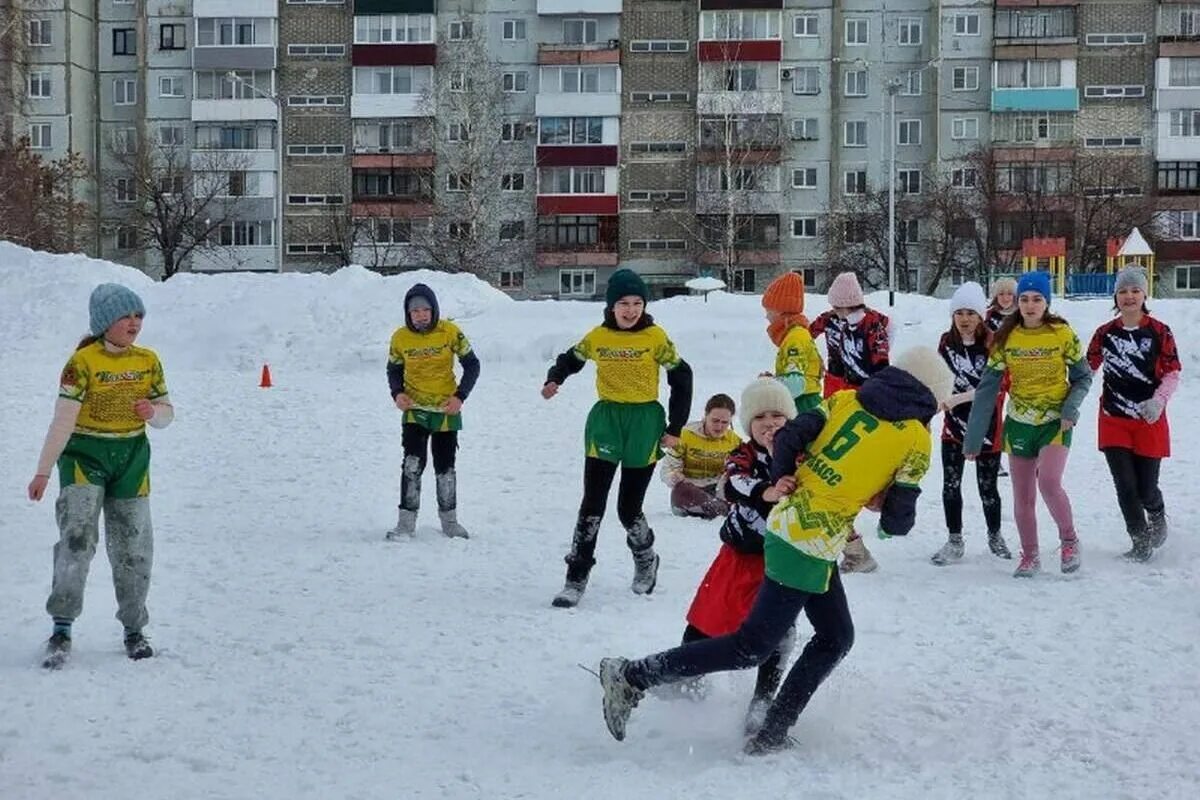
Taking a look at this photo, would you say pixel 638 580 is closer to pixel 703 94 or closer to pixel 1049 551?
pixel 1049 551

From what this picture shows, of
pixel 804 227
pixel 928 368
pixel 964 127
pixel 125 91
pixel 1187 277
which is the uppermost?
pixel 125 91

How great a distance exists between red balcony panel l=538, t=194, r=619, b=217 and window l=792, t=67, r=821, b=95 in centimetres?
874

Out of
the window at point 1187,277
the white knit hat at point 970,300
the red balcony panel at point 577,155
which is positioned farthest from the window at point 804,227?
the white knit hat at point 970,300

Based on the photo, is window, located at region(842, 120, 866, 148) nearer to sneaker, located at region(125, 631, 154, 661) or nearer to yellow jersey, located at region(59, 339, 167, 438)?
yellow jersey, located at region(59, 339, 167, 438)

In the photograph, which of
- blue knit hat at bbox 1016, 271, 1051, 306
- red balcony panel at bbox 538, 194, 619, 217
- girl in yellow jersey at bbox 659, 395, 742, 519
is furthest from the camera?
red balcony panel at bbox 538, 194, 619, 217

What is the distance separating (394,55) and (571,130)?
25.5 feet

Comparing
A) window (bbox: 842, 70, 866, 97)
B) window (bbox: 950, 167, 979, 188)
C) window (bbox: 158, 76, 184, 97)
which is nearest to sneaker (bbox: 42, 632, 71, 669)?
window (bbox: 950, 167, 979, 188)

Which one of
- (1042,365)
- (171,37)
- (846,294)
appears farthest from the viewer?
(171,37)

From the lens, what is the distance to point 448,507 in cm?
1033

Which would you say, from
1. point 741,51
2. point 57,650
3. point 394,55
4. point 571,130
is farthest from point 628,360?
point 394,55

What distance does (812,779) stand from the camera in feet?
16.4

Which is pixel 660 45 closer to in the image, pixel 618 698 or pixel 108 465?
pixel 108 465

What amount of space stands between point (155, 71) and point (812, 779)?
201ft

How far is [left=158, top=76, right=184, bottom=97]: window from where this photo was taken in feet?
201
